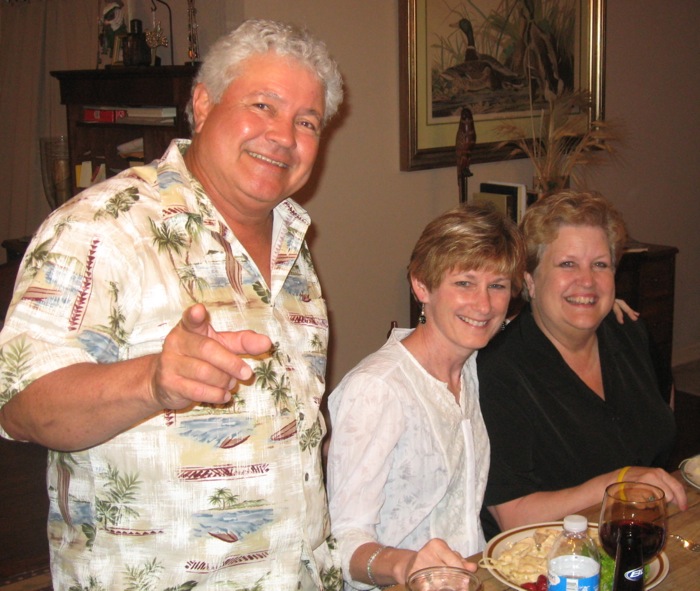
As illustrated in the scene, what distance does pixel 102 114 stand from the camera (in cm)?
346

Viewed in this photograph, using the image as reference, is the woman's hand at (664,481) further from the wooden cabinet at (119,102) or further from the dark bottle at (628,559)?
the wooden cabinet at (119,102)

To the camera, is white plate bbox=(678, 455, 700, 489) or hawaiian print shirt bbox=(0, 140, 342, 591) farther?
white plate bbox=(678, 455, 700, 489)

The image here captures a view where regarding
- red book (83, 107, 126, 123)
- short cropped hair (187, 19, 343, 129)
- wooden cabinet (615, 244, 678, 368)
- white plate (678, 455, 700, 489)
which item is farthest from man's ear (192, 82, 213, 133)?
wooden cabinet (615, 244, 678, 368)

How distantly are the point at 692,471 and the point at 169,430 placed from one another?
1152mm

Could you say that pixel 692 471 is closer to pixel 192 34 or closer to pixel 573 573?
pixel 573 573

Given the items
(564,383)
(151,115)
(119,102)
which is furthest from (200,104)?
(119,102)

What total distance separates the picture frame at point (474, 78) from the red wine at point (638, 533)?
2643 millimetres

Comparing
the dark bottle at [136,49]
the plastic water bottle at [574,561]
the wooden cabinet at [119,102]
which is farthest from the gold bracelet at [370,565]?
the dark bottle at [136,49]

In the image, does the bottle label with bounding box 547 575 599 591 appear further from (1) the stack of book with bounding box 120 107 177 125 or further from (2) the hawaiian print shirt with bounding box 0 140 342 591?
(1) the stack of book with bounding box 120 107 177 125

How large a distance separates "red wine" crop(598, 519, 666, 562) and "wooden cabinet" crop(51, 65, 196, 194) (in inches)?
92.1

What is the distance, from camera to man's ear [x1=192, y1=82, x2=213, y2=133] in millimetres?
1600

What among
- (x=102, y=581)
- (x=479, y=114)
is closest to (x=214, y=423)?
(x=102, y=581)

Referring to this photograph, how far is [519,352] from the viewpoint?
195 cm

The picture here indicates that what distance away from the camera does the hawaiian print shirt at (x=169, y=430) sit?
1226 mm
